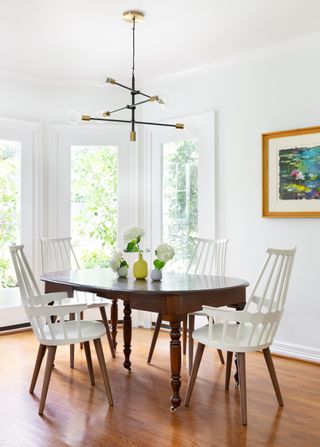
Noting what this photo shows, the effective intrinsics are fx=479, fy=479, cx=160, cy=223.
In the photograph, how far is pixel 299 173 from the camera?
3986mm

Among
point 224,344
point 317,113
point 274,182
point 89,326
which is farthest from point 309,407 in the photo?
point 317,113

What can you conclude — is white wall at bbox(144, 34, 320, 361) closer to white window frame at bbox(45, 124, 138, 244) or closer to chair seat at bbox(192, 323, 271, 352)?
white window frame at bbox(45, 124, 138, 244)

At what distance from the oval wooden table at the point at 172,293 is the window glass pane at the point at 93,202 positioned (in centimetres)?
174

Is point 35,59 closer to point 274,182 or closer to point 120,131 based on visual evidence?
point 120,131

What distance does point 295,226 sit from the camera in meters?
4.03

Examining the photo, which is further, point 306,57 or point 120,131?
point 120,131

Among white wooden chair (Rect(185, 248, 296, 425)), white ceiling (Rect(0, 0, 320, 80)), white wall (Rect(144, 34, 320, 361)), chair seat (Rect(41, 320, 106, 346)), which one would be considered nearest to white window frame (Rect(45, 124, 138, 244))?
white ceiling (Rect(0, 0, 320, 80))

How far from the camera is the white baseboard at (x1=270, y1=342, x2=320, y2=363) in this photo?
3.86 metres

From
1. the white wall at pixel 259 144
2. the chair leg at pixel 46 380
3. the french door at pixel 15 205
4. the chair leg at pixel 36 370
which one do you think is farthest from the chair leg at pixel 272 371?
the french door at pixel 15 205

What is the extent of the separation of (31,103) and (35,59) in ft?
2.02

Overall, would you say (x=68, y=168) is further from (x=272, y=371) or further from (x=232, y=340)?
(x=272, y=371)

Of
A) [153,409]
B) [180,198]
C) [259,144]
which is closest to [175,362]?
[153,409]

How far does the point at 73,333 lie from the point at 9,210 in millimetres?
2275

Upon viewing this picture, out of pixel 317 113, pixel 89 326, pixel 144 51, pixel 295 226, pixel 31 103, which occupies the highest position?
pixel 144 51
